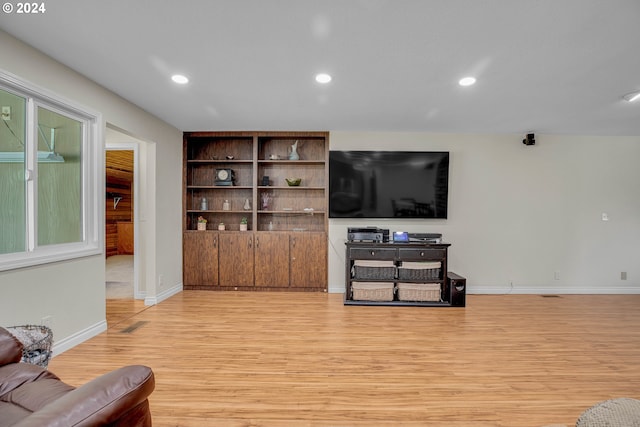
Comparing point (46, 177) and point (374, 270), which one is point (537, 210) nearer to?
point (374, 270)

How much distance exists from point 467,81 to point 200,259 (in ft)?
A: 13.4

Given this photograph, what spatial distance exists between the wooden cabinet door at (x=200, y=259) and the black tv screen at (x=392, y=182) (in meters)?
1.99

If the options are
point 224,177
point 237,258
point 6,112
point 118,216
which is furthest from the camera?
point 118,216

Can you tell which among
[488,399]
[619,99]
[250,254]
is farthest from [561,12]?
[250,254]

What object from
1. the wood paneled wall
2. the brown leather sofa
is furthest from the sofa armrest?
the wood paneled wall

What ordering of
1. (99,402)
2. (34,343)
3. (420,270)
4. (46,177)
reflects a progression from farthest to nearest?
(420,270) < (46,177) < (34,343) < (99,402)

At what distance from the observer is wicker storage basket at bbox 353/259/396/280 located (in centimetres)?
386

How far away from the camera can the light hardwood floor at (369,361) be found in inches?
68.6

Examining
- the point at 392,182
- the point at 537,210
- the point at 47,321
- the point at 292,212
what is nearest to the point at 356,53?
the point at 392,182

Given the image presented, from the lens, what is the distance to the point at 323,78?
2.62 m

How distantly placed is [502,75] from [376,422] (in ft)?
9.35

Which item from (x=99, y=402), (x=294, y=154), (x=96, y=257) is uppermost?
(x=294, y=154)

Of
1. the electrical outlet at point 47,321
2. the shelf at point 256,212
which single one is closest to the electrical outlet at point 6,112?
the electrical outlet at point 47,321

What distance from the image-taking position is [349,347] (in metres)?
2.56
